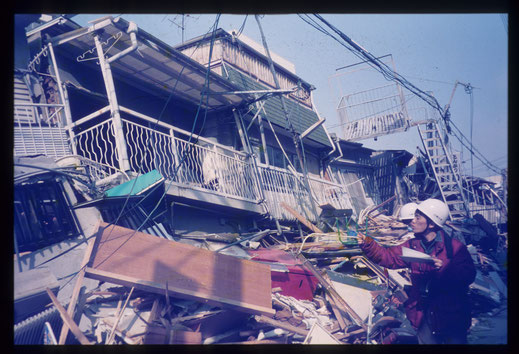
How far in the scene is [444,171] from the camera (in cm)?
980

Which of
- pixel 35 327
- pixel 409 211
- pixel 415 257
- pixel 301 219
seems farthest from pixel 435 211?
pixel 35 327

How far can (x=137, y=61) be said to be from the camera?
4.73 meters

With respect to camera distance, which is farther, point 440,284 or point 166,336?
point 440,284

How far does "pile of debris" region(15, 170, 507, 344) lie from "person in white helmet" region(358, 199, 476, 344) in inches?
13.5

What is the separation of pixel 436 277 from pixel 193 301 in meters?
2.56

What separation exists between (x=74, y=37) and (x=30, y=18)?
804 millimetres

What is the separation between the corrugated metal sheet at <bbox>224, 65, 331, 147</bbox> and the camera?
7.41m

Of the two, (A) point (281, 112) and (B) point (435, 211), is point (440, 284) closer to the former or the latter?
(B) point (435, 211)

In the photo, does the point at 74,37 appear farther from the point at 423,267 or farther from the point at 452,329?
the point at 452,329

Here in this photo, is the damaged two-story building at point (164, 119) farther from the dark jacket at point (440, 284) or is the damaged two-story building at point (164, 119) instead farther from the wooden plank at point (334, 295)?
the dark jacket at point (440, 284)

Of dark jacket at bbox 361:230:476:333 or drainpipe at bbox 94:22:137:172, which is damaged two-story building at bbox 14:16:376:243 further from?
dark jacket at bbox 361:230:476:333

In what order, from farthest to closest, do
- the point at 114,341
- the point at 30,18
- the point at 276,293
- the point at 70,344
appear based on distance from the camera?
the point at 30,18 → the point at 276,293 → the point at 114,341 → the point at 70,344

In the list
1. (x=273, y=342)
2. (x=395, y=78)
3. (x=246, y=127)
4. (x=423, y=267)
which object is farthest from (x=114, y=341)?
(x=395, y=78)

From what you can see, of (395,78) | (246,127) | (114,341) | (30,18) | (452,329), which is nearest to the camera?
(114,341)
